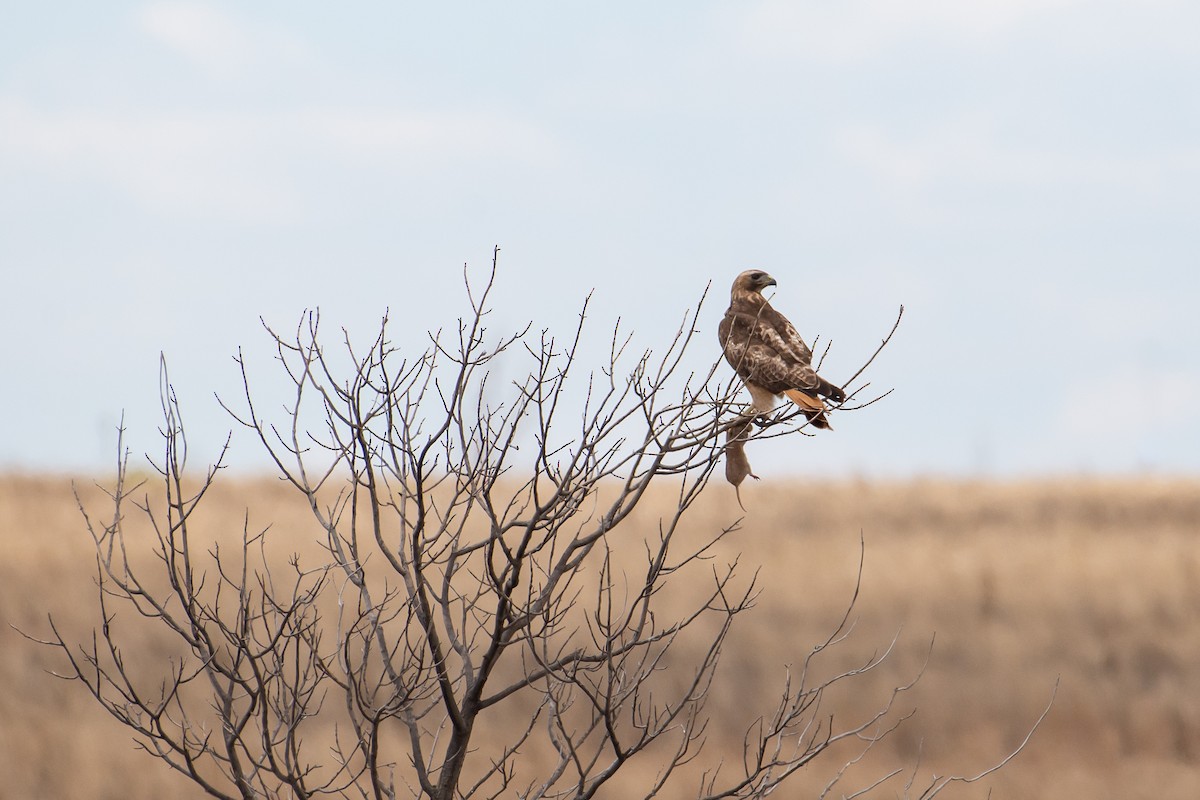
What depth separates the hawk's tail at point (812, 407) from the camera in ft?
11.0

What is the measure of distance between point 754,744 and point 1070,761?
278cm

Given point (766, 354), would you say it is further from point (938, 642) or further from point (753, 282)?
point (938, 642)

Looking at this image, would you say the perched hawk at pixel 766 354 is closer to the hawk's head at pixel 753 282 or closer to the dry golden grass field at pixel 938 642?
the hawk's head at pixel 753 282

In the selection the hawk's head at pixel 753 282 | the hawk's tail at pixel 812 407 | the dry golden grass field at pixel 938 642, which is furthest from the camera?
the dry golden grass field at pixel 938 642

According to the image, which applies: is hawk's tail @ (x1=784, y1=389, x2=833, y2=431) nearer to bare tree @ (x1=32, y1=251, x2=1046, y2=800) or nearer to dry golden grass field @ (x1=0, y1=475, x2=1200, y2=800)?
bare tree @ (x1=32, y1=251, x2=1046, y2=800)

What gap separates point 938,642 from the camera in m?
14.2

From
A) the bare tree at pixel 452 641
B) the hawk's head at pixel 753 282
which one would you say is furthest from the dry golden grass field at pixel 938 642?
the hawk's head at pixel 753 282

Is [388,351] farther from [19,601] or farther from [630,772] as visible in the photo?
[19,601]

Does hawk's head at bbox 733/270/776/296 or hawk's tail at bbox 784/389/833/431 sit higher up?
hawk's head at bbox 733/270/776/296

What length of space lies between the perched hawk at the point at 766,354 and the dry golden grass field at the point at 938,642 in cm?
646

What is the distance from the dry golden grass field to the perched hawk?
254 inches

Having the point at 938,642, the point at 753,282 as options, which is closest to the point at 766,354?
the point at 753,282

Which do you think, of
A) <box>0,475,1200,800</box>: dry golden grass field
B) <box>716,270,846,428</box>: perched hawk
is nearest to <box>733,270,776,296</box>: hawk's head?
<box>716,270,846,428</box>: perched hawk

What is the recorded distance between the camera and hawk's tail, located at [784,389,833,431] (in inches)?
132
